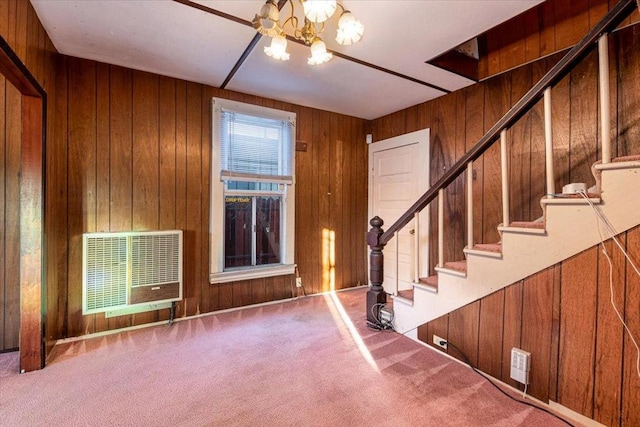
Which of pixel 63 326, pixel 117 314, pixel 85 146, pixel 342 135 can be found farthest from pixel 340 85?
pixel 63 326

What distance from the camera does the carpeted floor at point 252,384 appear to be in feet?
Result: 5.09

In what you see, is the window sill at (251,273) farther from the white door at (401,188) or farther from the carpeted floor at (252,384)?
the white door at (401,188)

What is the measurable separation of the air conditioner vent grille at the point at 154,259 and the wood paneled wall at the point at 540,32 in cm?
341

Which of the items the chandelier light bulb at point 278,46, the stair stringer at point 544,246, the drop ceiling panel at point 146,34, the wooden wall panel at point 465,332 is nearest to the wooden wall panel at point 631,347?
the stair stringer at point 544,246

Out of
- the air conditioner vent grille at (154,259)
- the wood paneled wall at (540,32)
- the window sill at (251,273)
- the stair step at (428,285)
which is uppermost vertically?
the wood paneled wall at (540,32)

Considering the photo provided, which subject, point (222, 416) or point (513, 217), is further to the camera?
point (513, 217)

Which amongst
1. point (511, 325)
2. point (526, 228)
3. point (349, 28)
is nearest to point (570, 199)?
point (526, 228)

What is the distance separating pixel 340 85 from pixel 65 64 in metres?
2.42

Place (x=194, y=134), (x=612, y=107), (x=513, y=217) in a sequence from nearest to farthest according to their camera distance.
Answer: (x=612, y=107) < (x=513, y=217) < (x=194, y=134)

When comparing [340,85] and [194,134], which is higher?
[340,85]

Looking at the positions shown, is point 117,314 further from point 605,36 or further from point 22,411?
point 605,36

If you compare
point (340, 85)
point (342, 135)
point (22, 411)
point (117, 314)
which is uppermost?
point (340, 85)

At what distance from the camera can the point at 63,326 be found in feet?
8.03

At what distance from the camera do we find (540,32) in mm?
2361
